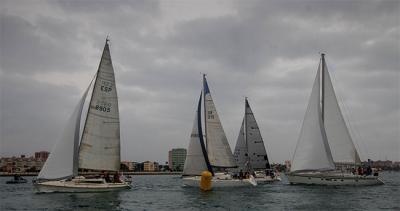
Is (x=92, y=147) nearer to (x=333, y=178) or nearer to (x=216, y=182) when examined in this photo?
(x=216, y=182)

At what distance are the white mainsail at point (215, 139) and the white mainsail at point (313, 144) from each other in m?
8.59

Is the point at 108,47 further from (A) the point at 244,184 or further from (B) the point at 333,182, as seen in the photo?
(B) the point at 333,182

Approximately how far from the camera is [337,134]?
55438 mm

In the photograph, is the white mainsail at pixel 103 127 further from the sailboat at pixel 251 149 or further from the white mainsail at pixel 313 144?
the sailboat at pixel 251 149

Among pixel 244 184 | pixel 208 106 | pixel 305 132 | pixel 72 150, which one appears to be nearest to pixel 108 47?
pixel 72 150

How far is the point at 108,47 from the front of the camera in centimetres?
4319

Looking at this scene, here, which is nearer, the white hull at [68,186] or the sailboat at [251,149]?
the white hull at [68,186]

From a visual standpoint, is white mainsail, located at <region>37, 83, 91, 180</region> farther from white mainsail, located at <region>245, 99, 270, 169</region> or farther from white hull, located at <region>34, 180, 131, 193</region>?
white mainsail, located at <region>245, 99, 270, 169</region>

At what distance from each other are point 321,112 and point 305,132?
347 cm

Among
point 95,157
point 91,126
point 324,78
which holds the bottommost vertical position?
point 95,157

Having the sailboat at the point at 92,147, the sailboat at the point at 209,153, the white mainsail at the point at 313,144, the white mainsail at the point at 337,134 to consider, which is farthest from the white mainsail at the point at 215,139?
the white mainsail at the point at 337,134

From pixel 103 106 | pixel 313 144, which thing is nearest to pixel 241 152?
pixel 313 144

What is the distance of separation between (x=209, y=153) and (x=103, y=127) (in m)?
14.1

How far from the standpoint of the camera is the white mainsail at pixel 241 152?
230ft
